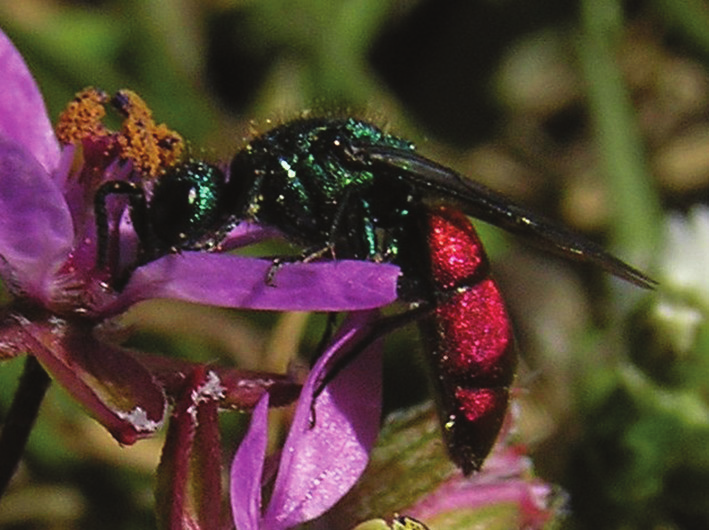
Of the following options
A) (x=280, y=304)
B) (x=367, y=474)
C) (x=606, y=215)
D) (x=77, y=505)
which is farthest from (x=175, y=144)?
(x=606, y=215)

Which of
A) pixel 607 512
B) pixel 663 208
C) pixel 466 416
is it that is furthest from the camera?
pixel 663 208

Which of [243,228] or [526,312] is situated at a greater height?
[526,312]

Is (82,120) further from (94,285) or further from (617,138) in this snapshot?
(617,138)

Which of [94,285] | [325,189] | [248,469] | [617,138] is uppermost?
[617,138]

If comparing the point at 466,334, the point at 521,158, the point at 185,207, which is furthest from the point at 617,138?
the point at 185,207

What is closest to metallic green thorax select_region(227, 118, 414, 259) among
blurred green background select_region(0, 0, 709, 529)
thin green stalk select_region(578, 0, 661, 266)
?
blurred green background select_region(0, 0, 709, 529)

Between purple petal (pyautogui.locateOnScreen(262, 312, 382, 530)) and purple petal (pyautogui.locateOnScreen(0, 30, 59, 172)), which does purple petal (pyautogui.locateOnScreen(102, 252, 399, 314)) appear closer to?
purple petal (pyautogui.locateOnScreen(262, 312, 382, 530))

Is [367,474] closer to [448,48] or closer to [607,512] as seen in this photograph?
[607,512]
